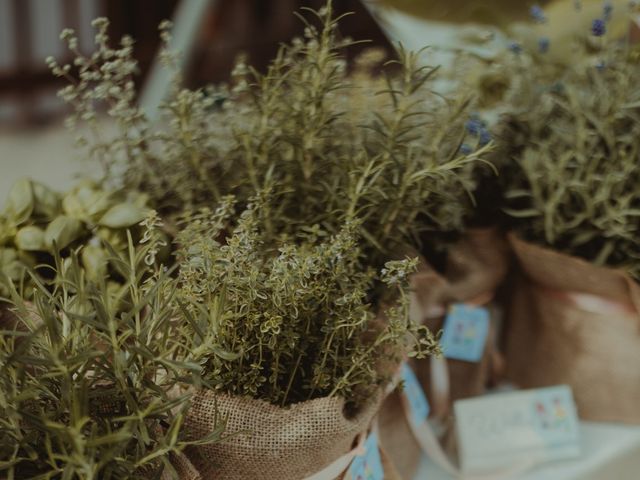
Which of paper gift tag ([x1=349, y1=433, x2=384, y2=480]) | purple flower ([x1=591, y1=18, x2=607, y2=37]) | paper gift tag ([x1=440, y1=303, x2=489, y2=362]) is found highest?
purple flower ([x1=591, y1=18, x2=607, y2=37])

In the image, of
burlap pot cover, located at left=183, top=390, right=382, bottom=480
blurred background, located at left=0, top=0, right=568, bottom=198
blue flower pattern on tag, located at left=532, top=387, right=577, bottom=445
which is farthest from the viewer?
blurred background, located at left=0, top=0, right=568, bottom=198

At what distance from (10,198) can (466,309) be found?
2.11 ft

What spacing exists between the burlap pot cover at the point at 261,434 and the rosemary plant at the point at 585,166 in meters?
0.43

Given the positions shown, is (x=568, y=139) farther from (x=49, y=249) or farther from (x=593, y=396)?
(x=49, y=249)

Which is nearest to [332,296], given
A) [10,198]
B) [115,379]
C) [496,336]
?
[115,379]

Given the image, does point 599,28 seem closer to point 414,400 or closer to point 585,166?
point 585,166

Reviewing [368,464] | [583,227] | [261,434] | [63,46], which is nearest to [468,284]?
[583,227]

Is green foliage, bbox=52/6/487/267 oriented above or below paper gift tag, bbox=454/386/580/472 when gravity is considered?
above

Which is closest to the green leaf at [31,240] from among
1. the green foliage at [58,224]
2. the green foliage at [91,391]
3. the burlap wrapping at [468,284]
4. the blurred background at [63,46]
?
the green foliage at [58,224]

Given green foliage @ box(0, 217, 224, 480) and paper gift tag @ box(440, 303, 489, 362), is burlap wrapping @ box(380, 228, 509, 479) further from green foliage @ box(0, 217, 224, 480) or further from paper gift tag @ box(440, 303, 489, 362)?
green foliage @ box(0, 217, 224, 480)

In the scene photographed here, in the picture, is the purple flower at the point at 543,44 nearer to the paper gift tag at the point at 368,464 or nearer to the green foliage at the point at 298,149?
the green foliage at the point at 298,149

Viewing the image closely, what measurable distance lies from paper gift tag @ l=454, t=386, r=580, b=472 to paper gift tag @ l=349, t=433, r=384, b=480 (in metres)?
0.23

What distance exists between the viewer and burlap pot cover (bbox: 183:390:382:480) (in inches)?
26.9

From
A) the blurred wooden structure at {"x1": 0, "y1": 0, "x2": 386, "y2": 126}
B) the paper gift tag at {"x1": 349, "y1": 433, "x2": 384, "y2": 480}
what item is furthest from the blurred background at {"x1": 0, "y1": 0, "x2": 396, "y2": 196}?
the paper gift tag at {"x1": 349, "y1": 433, "x2": 384, "y2": 480}
